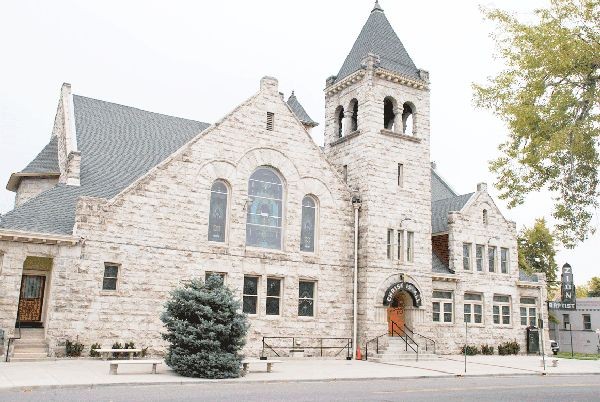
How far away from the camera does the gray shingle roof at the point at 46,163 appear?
26922 mm

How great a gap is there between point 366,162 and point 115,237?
12593 mm

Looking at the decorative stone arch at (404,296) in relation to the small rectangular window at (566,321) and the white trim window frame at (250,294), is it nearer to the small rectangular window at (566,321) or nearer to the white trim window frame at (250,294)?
the white trim window frame at (250,294)

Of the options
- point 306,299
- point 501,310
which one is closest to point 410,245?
point 306,299

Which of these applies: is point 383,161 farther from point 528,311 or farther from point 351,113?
point 528,311

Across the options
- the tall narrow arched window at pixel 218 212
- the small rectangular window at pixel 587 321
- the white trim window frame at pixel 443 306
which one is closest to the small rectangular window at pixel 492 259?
the white trim window frame at pixel 443 306

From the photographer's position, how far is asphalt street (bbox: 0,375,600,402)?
1282 cm

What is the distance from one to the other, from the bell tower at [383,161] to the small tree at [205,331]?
34.2 ft

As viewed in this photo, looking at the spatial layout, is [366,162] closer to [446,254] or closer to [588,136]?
[446,254]

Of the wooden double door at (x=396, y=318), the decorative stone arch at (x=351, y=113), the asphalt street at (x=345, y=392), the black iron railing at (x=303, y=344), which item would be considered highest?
the decorative stone arch at (x=351, y=113)

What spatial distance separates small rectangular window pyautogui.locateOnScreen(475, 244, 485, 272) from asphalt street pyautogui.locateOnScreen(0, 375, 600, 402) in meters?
14.6

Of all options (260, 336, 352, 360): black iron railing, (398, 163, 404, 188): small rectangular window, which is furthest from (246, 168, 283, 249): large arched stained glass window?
(398, 163, 404, 188): small rectangular window

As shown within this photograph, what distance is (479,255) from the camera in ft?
112

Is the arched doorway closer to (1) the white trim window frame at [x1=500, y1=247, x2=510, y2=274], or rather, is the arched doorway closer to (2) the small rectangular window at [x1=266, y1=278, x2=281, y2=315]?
(2) the small rectangular window at [x1=266, y1=278, x2=281, y2=315]

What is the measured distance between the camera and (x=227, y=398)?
12844 mm
